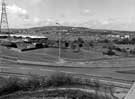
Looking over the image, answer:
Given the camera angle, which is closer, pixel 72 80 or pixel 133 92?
pixel 133 92

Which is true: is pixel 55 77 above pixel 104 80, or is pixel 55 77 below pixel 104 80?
above

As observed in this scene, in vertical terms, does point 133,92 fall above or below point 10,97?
above

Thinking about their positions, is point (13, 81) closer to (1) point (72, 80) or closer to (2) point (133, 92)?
(1) point (72, 80)

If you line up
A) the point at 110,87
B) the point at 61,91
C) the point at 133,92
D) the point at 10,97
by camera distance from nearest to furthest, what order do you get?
the point at 133,92 → the point at 10,97 → the point at 61,91 → the point at 110,87

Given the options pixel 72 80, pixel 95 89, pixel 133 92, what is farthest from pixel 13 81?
pixel 133 92

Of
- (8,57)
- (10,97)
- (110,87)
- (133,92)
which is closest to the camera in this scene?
(133,92)

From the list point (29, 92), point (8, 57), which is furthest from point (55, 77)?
point (8, 57)

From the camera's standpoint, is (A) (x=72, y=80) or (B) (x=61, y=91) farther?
(A) (x=72, y=80)

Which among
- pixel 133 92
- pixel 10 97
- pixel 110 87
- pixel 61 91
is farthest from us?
pixel 110 87

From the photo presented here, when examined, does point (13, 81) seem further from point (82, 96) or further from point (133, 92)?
point (133, 92)
